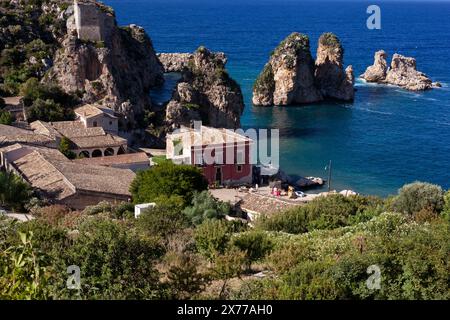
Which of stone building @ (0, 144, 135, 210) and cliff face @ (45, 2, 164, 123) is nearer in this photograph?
stone building @ (0, 144, 135, 210)

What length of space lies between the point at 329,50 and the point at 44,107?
41.9 metres

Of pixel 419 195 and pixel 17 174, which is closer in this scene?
pixel 419 195

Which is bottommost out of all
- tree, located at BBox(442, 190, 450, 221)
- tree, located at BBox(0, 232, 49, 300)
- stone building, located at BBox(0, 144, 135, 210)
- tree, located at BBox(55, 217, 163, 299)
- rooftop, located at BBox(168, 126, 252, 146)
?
stone building, located at BBox(0, 144, 135, 210)

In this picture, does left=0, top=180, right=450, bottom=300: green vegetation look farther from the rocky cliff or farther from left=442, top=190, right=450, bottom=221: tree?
the rocky cliff

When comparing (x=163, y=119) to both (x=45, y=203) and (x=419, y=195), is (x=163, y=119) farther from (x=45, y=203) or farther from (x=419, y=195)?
(x=419, y=195)

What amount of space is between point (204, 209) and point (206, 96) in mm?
26913

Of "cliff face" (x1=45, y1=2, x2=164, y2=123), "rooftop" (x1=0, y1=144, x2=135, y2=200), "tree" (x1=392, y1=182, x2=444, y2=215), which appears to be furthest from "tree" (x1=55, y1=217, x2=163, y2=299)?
"cliff face" (x1=45, y1=2, x2=164, y2=123)

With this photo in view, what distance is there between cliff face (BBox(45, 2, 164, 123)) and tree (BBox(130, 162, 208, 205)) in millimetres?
16685

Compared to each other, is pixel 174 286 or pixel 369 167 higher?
pixel 174 286

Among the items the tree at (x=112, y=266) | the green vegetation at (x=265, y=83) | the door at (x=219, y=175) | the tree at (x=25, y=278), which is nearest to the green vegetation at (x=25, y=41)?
the door at (x=219, y=175)

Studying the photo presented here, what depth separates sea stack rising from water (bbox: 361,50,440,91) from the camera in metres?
76.2
